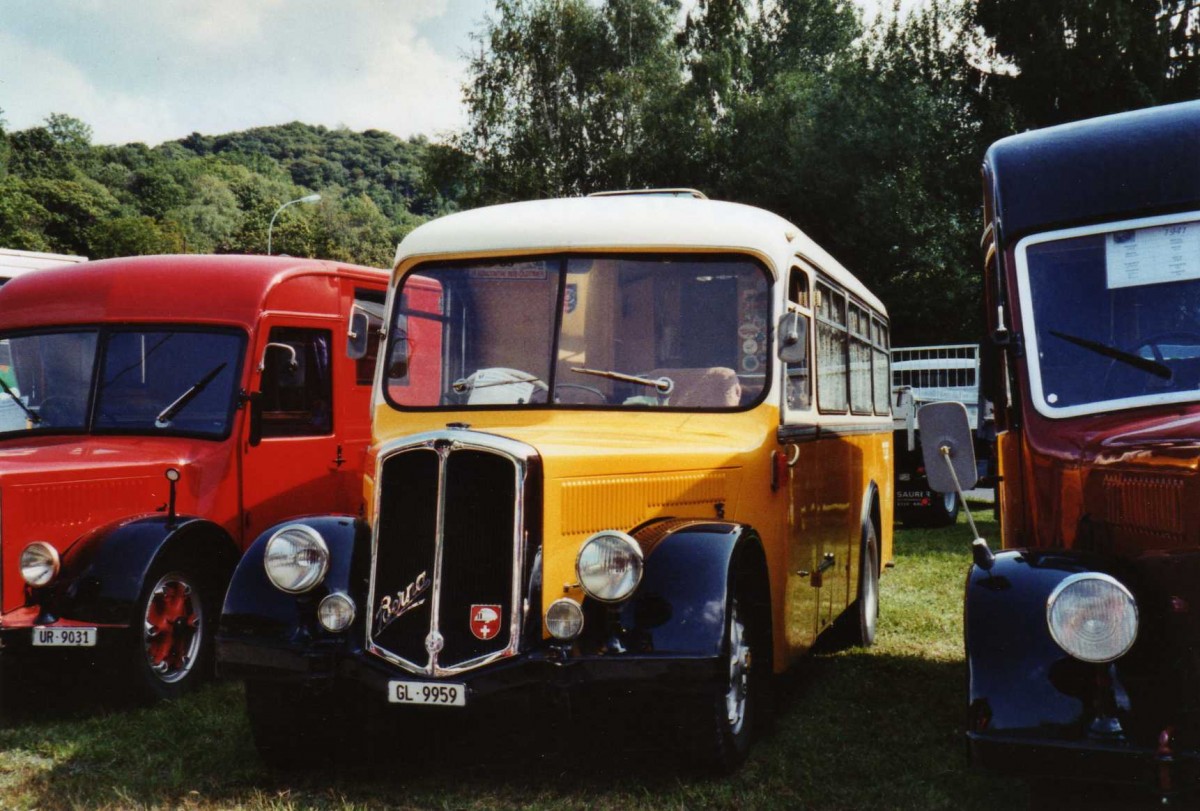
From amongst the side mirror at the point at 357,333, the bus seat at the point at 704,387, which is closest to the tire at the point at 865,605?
the bus seat at the point at 704,387

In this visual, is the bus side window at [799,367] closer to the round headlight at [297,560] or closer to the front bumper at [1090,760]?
the round headlight at [297,560]

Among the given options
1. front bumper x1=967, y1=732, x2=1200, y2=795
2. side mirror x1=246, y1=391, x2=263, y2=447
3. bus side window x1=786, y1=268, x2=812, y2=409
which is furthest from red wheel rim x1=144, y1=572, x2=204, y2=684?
front bumper x1=967, y1=732, x2=1200, y2=795

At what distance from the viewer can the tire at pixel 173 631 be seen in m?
6.72

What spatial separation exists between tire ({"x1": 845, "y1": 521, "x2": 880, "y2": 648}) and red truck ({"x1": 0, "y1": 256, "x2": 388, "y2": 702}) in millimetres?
3729

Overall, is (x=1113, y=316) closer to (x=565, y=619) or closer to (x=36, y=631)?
(x=565, y=619)

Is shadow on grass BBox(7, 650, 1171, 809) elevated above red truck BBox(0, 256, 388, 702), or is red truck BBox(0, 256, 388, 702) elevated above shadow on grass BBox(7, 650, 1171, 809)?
red truck BBox(0, 256, 388, 702)

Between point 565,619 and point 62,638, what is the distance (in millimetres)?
3155

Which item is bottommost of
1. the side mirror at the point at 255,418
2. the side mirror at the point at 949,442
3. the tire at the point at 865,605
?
the tire at the point at 865,605

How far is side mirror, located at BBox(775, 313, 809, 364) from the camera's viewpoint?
5719mm

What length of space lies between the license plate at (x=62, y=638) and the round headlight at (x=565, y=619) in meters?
2.98

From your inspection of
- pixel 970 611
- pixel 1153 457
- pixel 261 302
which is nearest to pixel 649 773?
pixel 970 611

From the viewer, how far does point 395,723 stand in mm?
5742

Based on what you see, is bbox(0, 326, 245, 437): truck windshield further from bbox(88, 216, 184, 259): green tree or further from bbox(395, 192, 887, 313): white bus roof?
bbox(88, 216, 184, 259): green tree

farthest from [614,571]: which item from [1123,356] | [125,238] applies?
[125,238]
